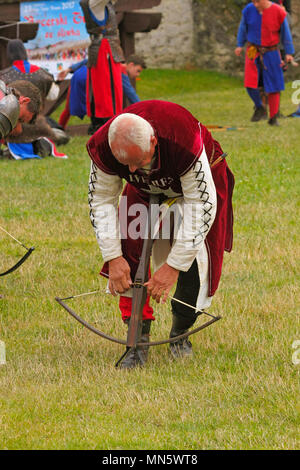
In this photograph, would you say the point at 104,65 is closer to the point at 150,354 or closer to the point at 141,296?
the point at 150,354

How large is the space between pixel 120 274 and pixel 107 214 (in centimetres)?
28

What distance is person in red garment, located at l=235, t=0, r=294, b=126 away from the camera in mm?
12258

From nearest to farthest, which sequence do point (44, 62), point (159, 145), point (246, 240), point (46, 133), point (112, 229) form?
1. point (159, 145)
2. point (112, 229)
3. point (246, 240)
4. point (46, 133)
5. point (44, 62)

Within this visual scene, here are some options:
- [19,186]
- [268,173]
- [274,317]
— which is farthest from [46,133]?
[274,317]

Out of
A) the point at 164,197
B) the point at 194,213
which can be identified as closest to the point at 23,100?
the point at 164,197

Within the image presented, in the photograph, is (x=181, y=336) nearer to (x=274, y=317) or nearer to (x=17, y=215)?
(x=274, y=317)

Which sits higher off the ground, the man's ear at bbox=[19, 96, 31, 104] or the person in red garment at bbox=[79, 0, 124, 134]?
the man's ear at bbox=[19, 96, 31, 104]

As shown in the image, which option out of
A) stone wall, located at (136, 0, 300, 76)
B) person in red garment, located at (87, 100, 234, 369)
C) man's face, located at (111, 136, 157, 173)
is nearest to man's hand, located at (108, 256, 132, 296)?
person in red garment, located at (87, 100, 234, 369)

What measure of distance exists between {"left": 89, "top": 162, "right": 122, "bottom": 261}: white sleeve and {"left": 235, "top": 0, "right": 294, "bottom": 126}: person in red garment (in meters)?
8.94

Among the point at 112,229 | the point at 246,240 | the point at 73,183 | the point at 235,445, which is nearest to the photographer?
the point at 235,445

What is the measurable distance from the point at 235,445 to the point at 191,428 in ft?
0.77

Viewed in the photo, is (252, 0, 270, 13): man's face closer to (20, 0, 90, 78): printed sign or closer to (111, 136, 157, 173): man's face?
(20, 0, 90, 78): printed sign

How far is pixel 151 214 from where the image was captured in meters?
3.84

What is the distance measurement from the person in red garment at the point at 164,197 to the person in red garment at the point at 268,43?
27.5 feet
